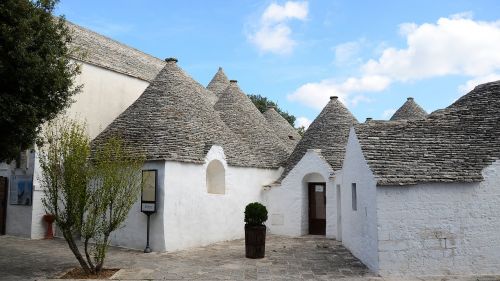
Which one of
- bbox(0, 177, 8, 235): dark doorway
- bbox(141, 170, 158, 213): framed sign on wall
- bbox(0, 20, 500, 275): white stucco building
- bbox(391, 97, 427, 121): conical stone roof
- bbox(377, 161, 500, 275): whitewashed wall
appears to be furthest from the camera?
bbox(391, 97, 427, 121): conical stone roof

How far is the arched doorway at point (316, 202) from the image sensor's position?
16.5m

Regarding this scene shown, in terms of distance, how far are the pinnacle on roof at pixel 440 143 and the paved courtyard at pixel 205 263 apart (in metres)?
2.19

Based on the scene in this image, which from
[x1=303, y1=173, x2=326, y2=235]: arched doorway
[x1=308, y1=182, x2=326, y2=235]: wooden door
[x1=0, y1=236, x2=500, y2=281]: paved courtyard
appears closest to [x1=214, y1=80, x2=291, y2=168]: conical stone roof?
[x1=303, y1=173, x2=326, y2=235]: arched doorway

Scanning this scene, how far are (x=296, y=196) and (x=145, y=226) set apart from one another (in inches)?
246

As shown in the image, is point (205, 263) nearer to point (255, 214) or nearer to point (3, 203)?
point (255, 214)

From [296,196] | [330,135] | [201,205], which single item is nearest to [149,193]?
[201,205]

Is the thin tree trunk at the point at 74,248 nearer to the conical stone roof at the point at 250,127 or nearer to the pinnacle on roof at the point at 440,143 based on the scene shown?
the pinnacle on roof at the point at 440,143

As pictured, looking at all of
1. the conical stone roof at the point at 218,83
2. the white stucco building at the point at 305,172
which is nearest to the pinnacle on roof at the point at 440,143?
the white stucco building at the point at 305,172

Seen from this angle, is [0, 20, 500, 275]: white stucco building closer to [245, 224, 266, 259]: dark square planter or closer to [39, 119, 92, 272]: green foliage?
[245, 224, 266, 259]: dark square planter

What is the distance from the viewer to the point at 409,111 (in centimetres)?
2422

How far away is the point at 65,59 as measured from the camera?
33.6ft

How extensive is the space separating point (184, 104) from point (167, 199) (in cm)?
389

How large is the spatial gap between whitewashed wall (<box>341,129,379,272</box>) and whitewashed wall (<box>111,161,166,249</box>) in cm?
541

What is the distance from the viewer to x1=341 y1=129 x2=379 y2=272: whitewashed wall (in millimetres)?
9195
